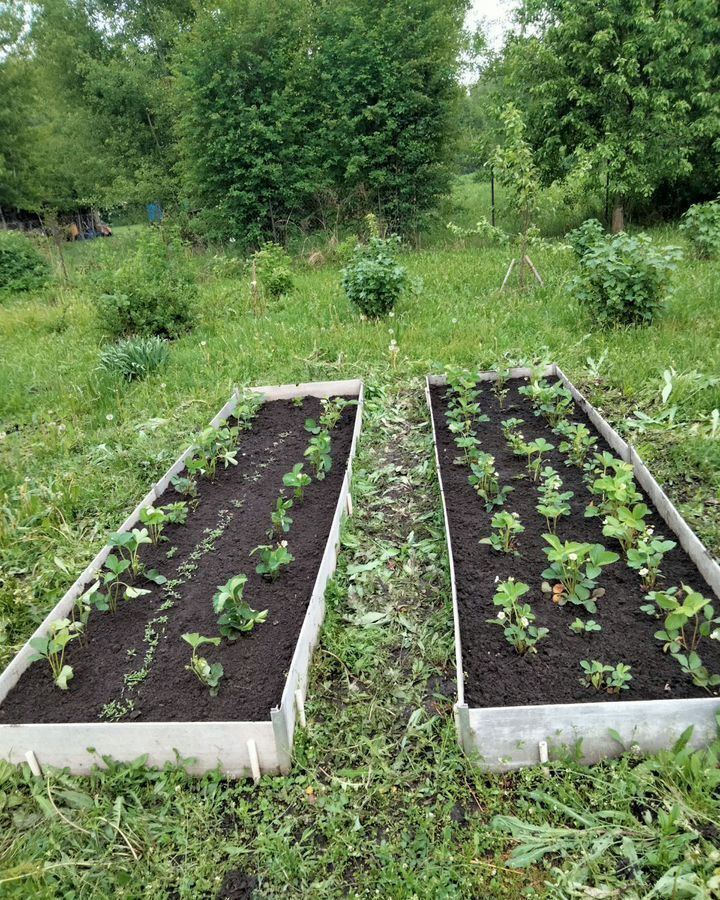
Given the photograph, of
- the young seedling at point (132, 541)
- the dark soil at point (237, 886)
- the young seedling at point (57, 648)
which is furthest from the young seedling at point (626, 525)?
the young seedling at point (57, 648)

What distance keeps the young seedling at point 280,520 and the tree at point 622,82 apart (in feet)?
28.5

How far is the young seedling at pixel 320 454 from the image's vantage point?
12.2 feet

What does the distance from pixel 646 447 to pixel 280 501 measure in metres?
2.18

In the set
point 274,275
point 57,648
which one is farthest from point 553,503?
point 274,275

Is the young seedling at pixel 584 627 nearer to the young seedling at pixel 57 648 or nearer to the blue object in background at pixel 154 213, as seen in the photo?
the young seedling at pixel 57 648

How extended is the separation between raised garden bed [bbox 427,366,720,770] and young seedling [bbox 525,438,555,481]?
17 mm

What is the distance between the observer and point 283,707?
83.0 inches

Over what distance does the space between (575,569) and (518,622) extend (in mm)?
378

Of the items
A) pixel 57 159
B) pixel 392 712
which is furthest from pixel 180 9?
pixel 392 712

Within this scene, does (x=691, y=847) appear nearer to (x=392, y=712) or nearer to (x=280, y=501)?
(x=392, y=712)

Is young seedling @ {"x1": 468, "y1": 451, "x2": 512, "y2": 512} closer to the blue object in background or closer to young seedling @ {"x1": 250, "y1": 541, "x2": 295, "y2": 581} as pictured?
young seedling @ {"x1": 250, "y1": 541, "x2": 295, "y2": 581}

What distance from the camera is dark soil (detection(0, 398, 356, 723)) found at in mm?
2330

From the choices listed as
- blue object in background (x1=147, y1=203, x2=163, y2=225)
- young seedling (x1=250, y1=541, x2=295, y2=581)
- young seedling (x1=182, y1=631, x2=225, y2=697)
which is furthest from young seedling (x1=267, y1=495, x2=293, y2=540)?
blue object in background (x1=147, y1=203, x2=163, y2=225)

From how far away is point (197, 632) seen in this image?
2682 millimetres
